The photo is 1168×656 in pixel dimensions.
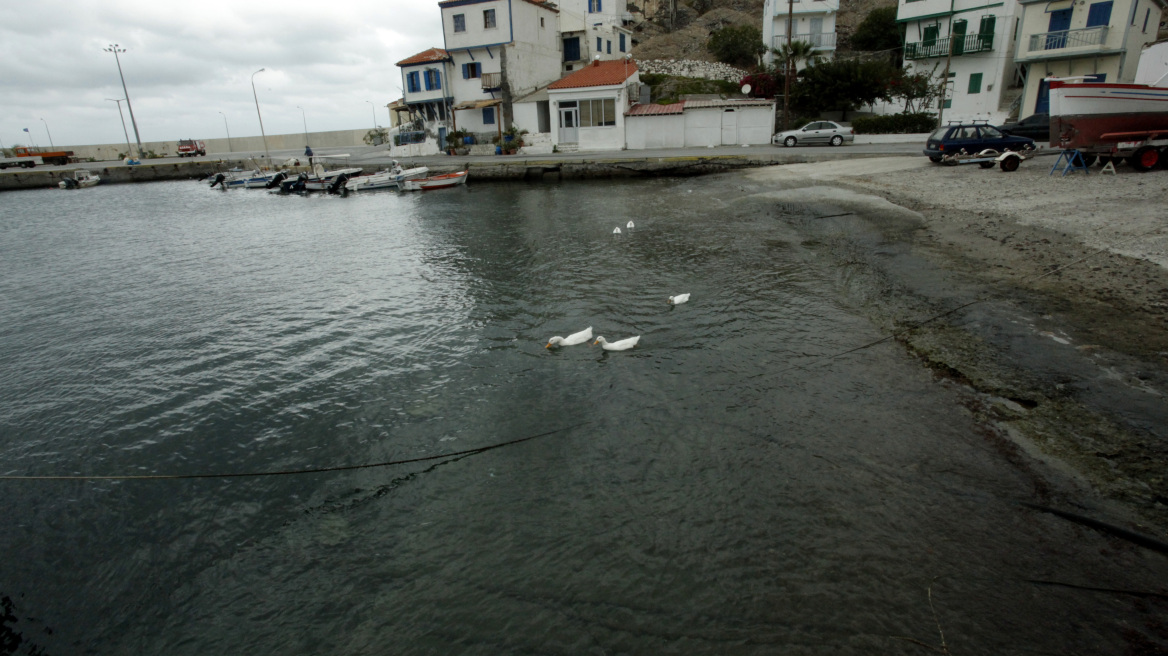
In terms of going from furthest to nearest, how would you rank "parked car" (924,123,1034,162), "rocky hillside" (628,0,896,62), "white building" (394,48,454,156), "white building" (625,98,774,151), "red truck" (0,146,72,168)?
"red truck" (0,146,72,168)
"rocky hillside" (628,0,896,62)
"white building" (394,48,454,156)
"white building" (625,98,774,151)
"parked car" (924,123,1034,162)

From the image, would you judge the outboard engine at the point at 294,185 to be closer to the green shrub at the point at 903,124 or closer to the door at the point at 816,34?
the green shrub at the point at 903,124

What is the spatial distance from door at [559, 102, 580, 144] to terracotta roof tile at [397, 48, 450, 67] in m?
12.4

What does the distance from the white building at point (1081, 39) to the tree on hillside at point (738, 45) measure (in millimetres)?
21449

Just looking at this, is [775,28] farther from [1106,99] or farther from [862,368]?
[862,368]

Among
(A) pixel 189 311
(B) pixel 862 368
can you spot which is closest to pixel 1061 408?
(B) pixel 862 368

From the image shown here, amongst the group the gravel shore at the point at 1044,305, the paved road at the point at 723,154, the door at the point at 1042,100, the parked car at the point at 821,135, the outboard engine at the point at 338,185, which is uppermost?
the door at the point at 1042,100

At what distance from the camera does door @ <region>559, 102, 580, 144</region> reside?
40.5 meters

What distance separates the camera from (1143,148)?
1534 cm

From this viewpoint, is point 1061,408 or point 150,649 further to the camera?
point 1061,408

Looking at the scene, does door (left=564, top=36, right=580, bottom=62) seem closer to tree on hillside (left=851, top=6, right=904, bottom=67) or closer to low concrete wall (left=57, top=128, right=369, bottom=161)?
tree on hillside (left=851, top=6, right=904, bottom=67)

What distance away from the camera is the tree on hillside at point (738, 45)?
53.1 m

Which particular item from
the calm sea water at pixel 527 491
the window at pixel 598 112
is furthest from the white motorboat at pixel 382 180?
the calm sea water at pixel 527 491

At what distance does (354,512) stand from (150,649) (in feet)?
5.82

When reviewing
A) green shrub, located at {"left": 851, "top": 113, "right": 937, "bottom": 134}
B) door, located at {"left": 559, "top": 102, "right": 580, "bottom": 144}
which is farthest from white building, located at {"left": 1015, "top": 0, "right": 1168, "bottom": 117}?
door, located at {"left": 559, "top": 102, "right": 580, "bottom": 144}
